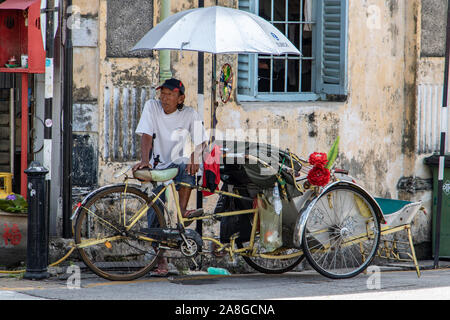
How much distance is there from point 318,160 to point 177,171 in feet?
4.08

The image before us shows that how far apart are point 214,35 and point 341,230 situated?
210cm

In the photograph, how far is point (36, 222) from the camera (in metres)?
7.12

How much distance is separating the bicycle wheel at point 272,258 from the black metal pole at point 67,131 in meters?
2.01

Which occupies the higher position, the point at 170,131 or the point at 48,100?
the point at 48,100

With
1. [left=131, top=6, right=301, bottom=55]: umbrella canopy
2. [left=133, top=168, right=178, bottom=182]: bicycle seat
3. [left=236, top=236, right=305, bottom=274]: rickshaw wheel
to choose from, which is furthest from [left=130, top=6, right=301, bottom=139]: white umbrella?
[left=236, top=236, right=305, bottom=274]: rickshaw wheel

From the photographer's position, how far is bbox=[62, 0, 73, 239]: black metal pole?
8.48m

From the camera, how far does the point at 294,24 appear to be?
9680 mm

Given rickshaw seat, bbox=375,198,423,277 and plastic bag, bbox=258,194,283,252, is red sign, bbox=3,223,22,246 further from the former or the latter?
rickshaw seat, bbox=375,198,423,277

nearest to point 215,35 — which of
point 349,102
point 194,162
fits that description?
point 194,162

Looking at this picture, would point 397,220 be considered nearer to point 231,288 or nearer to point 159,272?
point 231,288

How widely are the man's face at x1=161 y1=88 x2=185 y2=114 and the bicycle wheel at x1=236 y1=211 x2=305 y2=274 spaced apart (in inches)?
47.5

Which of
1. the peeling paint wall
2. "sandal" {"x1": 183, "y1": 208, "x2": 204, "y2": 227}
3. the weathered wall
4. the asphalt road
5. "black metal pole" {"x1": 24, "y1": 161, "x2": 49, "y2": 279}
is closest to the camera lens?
the asphalt road
